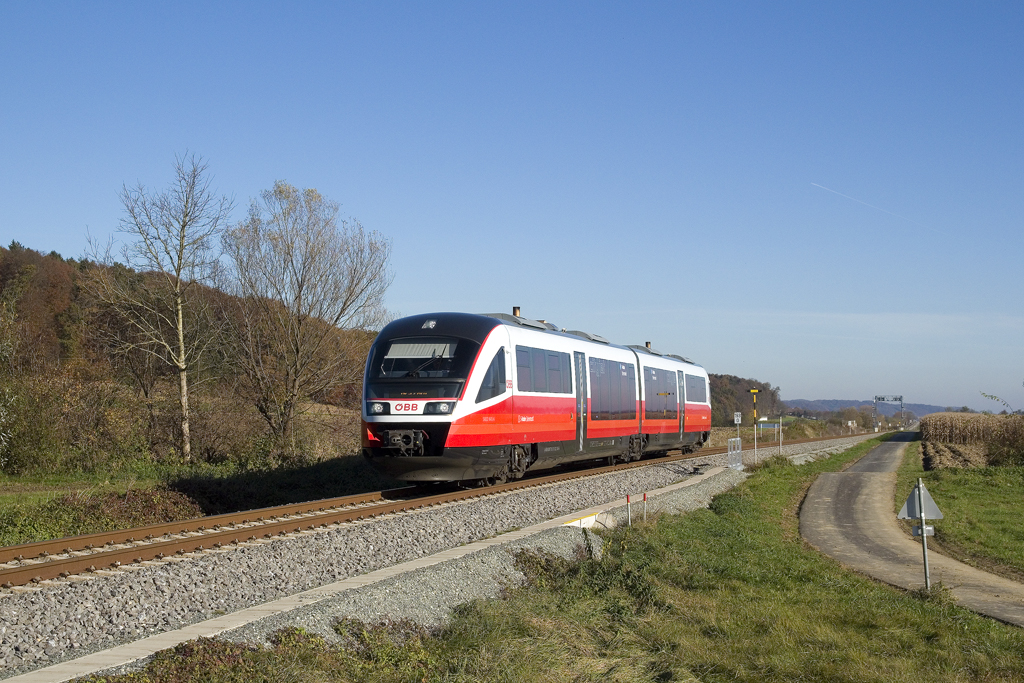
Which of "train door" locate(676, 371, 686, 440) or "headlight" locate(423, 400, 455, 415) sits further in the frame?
"train door" locate(676, 371, 686, 440)

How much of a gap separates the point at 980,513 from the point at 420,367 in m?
18.0

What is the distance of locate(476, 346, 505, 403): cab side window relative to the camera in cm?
1789

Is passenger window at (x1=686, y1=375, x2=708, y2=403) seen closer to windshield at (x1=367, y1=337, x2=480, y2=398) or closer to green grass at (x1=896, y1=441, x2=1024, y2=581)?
green grass at (x1=896, y1=441, x2=1024, y2=581)

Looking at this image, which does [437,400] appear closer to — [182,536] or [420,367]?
[420,367]

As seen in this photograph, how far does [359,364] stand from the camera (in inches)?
1201

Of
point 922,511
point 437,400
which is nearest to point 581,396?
point 437,400

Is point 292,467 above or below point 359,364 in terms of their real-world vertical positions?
below

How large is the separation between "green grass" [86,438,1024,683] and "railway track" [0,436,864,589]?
3.57 meters

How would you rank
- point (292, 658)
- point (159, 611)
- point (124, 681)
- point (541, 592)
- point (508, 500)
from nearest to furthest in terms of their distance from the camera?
point (124, 681), point (292, 658), point (159, 611), point (541, 592), point (508, 500)

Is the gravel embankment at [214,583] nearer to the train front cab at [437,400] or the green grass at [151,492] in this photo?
the train front cab at [437,400]

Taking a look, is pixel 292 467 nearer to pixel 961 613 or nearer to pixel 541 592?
pixel 541 592

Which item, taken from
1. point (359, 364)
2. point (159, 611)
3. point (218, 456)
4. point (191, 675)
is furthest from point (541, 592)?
point (359, 364)

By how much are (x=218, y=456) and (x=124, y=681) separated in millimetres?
20735

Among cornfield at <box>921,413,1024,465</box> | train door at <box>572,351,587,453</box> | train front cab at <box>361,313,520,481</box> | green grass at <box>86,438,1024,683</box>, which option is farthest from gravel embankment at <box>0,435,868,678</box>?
cornfield at <box>921,413,1024,465</box>
